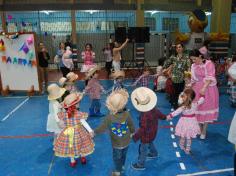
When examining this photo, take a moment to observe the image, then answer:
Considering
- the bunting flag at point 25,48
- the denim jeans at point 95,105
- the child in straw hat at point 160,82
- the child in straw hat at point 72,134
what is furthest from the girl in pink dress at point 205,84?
the bunting flag at point 25,48

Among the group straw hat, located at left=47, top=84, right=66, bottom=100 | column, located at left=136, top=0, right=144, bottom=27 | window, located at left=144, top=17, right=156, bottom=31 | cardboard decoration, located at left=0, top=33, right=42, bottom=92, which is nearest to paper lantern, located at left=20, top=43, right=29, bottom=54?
cardboard decoration, located at left=0, top=33, right=42, bottom=92

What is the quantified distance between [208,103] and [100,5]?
10.4 m

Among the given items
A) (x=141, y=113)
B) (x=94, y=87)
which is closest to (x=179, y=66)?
(x=94, y=87)

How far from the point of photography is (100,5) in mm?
13523

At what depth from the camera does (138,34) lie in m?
11.1

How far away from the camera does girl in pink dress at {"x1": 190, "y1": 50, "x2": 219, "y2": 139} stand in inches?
175

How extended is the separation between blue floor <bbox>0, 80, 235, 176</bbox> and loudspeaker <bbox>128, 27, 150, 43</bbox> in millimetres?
5686

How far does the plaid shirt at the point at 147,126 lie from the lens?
359 cm

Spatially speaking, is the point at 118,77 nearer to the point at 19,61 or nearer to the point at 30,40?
the point at 30,40

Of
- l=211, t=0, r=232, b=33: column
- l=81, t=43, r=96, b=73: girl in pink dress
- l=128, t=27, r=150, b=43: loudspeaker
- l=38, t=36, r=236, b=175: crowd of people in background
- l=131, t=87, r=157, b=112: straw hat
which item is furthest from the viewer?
→ l=211, t=0, r=232, b=33: column

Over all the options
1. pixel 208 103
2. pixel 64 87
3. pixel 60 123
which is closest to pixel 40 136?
pixel 64 87

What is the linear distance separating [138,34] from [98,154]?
7614 mm

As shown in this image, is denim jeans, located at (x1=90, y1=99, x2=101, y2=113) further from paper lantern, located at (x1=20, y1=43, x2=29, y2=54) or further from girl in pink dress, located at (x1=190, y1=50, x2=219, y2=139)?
paper lantern, located at (x1=20, y1=43, x2=29, y2=54)

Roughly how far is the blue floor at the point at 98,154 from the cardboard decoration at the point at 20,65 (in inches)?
93.6
